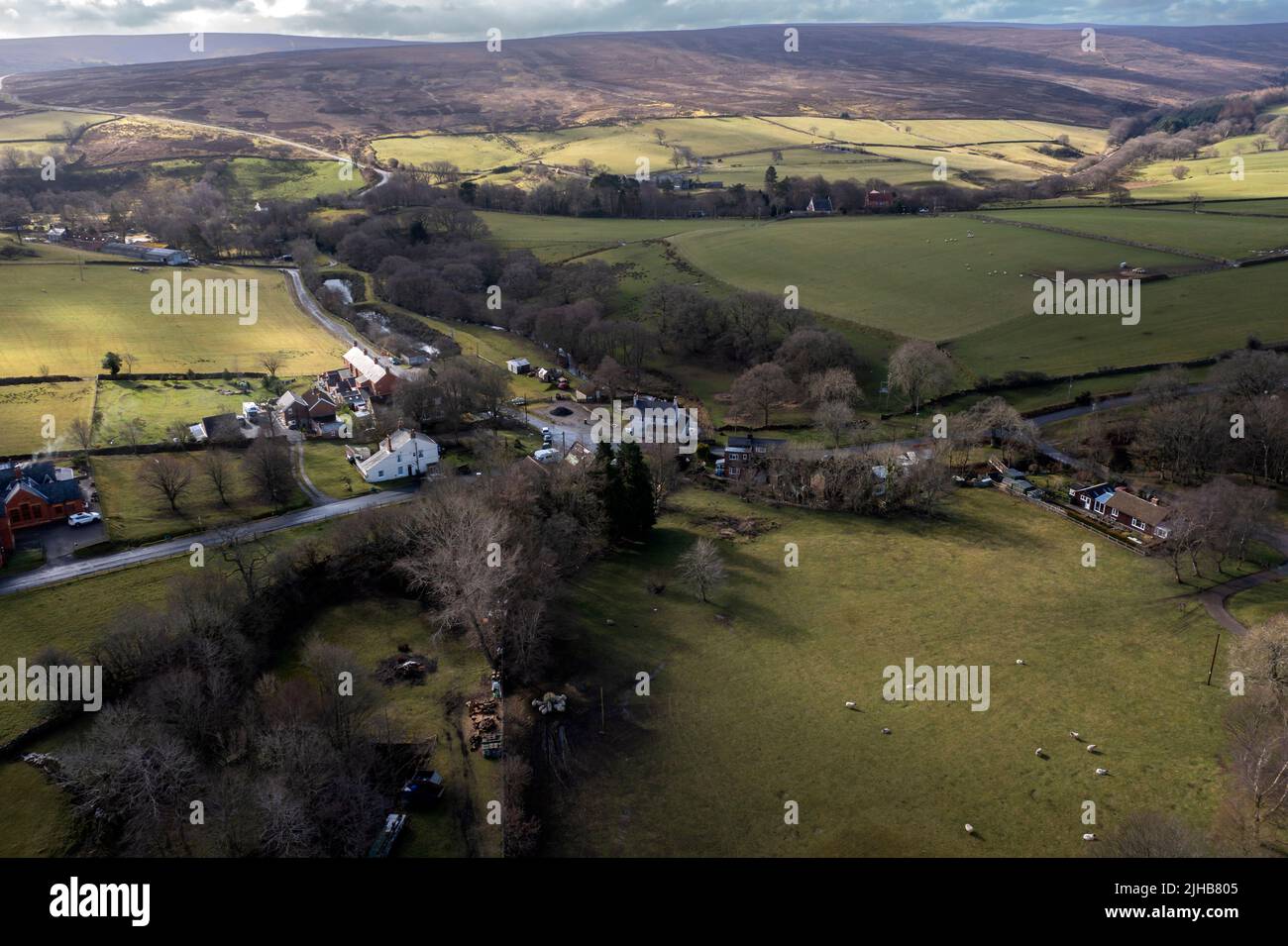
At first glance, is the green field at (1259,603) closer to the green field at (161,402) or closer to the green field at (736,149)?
the green field at (161,402)

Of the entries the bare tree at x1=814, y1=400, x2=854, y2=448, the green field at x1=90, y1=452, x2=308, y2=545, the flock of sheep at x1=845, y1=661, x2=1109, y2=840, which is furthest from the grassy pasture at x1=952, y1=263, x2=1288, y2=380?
the green field at x1=90, y1=452, x2=308, y2=545

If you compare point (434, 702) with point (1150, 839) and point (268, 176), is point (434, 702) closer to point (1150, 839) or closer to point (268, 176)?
point (1150, 839)

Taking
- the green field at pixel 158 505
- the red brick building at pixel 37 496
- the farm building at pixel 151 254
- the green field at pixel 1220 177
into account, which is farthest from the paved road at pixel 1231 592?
the farm building at pixel 151 254

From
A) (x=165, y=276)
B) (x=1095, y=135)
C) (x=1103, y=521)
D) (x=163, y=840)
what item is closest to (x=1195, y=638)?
(x=1103, y=521)

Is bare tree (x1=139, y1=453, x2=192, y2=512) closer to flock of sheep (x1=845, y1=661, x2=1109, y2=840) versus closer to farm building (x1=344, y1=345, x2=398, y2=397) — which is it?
farm building (x1=344, y1=345, x2=398, y2=397)

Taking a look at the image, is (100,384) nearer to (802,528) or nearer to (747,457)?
(747,457)

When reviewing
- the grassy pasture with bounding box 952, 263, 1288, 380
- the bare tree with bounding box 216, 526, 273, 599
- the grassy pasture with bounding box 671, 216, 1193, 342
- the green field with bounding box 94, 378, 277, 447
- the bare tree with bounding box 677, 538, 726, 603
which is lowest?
the bare tree with bounding box 677, 538, 726, 603

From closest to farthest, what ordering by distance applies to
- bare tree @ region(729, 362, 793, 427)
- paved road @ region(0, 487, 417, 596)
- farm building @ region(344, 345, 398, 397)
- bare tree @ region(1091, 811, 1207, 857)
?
bare tree @ region(1091, 811, 1207, 857) < paved road @ region(0, 487, 417, 596) < bare tree @ region(729, 362, 793, 427) < farm building @ region(344, 345, 398, 397)
